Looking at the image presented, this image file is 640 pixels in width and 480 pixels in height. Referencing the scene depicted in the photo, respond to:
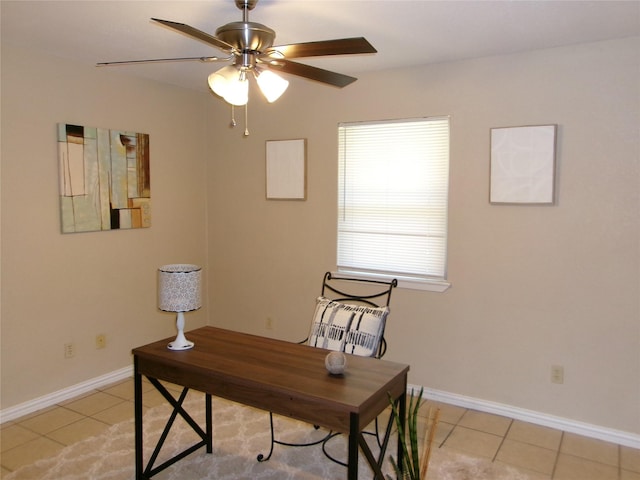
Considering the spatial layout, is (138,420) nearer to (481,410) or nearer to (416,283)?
(416,283)

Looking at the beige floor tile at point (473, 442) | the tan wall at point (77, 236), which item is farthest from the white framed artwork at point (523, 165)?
the tan wall at point (77, 236)

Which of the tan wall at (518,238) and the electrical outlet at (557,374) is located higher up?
the tan wall at (518,238)

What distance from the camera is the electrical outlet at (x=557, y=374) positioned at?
335cm

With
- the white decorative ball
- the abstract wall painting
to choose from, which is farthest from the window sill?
the abstract wall painting

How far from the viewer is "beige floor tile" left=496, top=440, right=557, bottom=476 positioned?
9.53 feet

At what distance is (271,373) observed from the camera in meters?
2.30

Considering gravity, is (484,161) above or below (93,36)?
below

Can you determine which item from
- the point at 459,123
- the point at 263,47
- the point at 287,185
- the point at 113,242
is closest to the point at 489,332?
the point at 459,123

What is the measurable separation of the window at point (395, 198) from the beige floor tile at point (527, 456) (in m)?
1.19

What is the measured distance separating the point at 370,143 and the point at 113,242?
7.22 feet

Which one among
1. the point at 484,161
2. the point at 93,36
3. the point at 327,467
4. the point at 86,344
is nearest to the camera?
the point at 327,467

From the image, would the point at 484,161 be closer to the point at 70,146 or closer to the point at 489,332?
the point at 489,332

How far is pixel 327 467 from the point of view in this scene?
2879 mm

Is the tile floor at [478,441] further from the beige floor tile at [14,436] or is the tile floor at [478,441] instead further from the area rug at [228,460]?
the area rug at [228,460]
